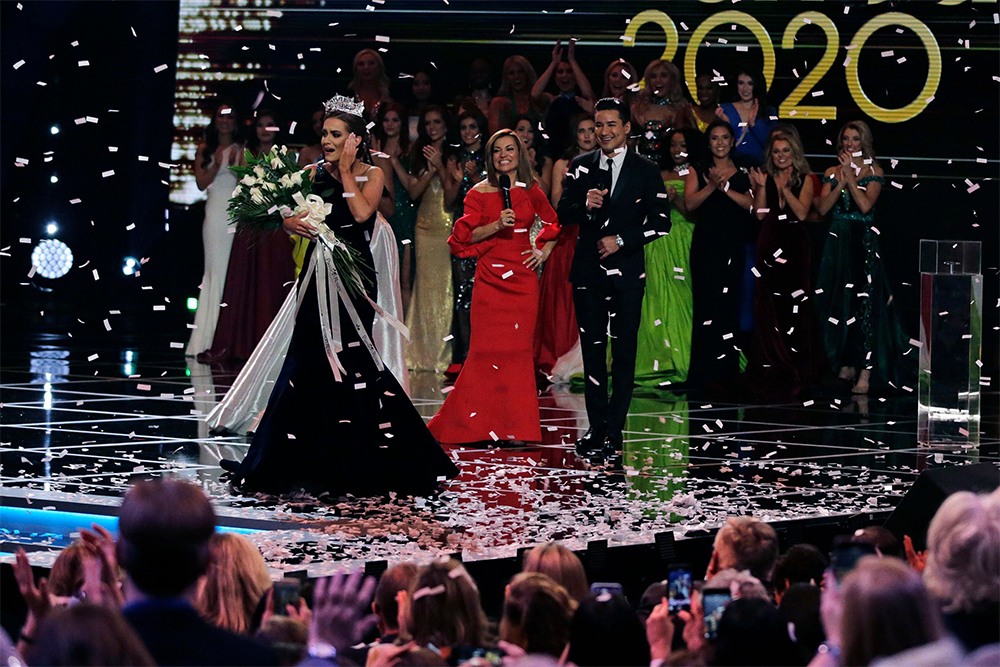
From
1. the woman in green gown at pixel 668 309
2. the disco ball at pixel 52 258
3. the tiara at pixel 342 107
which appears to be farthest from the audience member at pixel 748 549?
the disco ball at pixel 52 258

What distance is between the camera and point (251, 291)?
12305mm

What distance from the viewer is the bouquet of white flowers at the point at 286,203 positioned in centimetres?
645

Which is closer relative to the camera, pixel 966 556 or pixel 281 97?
pixel 966 556

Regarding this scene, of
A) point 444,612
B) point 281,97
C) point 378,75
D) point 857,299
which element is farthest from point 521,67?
point 444,612

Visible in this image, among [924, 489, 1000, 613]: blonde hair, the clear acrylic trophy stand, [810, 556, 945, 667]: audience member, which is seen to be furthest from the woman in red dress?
[810, 556, 945, 667]: audience member

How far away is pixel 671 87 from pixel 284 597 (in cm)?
813

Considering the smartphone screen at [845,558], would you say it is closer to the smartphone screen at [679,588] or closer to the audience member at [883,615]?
the smartphone screen at [679,588]

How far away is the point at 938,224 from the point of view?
36.9ft

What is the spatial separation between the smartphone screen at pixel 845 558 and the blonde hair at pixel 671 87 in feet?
24.8

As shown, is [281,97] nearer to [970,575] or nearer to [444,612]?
[444,612]

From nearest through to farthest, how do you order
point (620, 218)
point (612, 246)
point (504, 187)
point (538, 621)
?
point (538, 621), point (612, 246), point (620, 218), point (504, 187)

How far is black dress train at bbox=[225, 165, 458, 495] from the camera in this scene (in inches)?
245

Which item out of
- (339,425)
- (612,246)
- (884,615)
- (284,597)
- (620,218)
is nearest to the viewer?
(884,615)

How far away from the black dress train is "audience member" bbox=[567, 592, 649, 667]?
3.33 m
